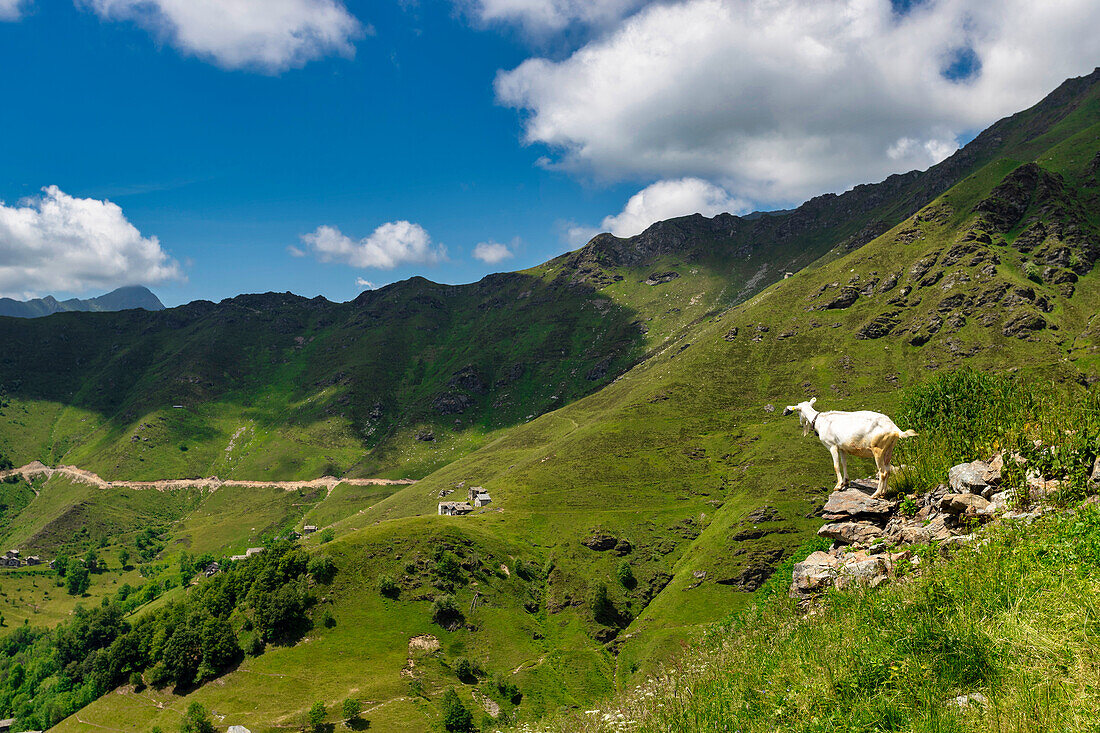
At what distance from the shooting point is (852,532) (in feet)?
60.3

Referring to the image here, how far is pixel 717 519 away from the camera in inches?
6747

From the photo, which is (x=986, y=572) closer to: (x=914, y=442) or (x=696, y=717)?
(x=696, y=717)

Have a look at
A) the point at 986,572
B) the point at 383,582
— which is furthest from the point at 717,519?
the point at 986,572

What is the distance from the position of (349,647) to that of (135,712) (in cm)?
3888

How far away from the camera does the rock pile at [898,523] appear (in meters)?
14.1

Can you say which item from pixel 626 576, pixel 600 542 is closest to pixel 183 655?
pixel 626 576

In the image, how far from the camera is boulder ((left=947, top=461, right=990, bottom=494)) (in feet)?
51.8

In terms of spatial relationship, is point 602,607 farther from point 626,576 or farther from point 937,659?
point 937,659

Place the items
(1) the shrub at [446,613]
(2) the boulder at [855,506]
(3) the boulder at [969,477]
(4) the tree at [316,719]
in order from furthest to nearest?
(1) the shrub at [446,613]
(4) the tree at [316,719]
(2) the boulder at [855,506]
(3) the boulder at [969,477]

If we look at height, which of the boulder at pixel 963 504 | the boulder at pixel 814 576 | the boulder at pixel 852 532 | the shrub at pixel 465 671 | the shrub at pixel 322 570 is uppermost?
the boulder at pixel 963 504

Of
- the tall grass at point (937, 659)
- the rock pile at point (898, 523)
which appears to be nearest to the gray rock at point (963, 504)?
the rock pile at point (898, 523)

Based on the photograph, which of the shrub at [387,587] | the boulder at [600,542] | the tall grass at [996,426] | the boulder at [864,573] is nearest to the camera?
the boulder at [864,573]

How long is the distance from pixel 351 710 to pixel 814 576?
321ft

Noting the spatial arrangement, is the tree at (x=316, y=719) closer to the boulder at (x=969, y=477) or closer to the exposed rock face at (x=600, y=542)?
the exposed rock face at (x=600, y=542)
